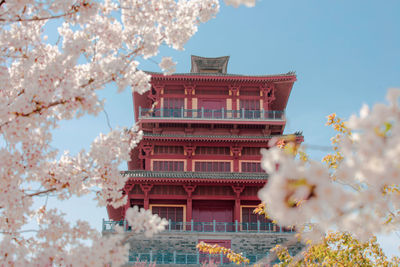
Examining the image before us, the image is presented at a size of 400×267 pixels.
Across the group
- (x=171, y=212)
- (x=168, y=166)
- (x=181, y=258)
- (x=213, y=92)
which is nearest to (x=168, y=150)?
(x=168, y=166)

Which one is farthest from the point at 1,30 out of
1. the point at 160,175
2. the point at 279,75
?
the point at 279,75

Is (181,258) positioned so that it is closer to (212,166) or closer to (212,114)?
(212,166)

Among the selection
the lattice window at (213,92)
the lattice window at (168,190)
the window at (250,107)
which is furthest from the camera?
the lattice window at (213,92)

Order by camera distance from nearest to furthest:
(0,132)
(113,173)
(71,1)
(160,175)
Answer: (0,132) → (71,1) → (113,173) → (160,175)

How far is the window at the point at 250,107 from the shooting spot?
33406 millimetres

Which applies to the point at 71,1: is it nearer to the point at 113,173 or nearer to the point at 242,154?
the point at 113,173

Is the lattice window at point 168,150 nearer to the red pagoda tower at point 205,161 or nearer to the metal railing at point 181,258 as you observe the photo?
the red pagoda tower at point 205,161

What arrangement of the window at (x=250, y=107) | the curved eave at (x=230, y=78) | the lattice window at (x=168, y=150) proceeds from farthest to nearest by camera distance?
the window at (x=250, y=107) → the curved eave at (x=230, y=78) → the lattice window at (x=168, y=150)

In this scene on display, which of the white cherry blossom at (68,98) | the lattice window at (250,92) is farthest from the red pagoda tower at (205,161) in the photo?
the white cherry blossom at (68,98)

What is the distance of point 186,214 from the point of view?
98.9 feet

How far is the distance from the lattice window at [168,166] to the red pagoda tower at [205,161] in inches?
2.9

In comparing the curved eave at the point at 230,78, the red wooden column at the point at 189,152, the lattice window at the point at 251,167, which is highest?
the curved eave at the point at 230,78

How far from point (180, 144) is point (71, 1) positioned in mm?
26999

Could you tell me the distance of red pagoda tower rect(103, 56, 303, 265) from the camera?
28.4 metres
